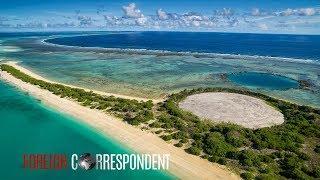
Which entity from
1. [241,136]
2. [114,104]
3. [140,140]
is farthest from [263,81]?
[140,140]

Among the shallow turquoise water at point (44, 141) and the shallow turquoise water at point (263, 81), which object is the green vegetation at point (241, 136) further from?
the shallow turquoise water at point (263, 81)

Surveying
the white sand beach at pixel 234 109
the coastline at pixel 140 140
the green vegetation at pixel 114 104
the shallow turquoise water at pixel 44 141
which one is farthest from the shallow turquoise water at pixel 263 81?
the shallow turquoise water at pixel 44 141

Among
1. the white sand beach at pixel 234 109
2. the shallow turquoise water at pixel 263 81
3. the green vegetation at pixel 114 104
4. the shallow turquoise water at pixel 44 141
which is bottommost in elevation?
the shallow turquoise water at pixel 263 81

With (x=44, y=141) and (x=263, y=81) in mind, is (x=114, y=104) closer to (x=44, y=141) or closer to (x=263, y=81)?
(x=44, y=141)

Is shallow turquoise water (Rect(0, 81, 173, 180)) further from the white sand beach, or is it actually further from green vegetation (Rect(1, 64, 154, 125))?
the white sand beach

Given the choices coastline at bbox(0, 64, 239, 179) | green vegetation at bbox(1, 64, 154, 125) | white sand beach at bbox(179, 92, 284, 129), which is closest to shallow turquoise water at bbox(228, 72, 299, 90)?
white sand beach at bbox(179, 92, 284, 129)

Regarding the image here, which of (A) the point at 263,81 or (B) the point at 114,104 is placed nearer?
(B) the point at 114,104
